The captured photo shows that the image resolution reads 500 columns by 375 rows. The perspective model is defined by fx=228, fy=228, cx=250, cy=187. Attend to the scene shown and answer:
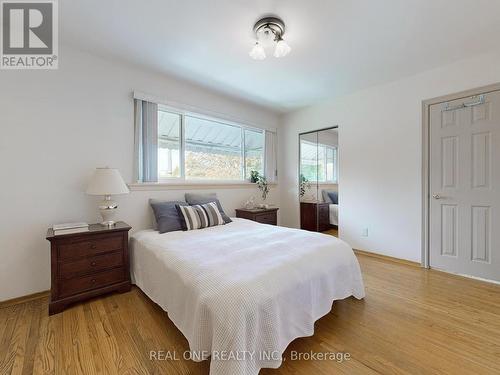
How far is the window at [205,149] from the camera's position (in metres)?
3.10

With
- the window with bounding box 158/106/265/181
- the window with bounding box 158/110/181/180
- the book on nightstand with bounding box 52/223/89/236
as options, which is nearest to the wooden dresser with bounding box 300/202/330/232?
the window with bounding box 158/106/265/181

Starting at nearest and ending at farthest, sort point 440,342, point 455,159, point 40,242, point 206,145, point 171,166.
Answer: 1. point 440,342
2. point 40,242
3. point 455,159
4. point 171,166
5. point 206,145

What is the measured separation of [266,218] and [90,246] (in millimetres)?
2395

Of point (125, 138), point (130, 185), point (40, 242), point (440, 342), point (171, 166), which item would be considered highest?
point (125, 138)

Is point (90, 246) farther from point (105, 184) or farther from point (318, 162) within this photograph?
point (318, 162)

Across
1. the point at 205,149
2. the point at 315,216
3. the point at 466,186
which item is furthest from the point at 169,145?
the point at 466,186

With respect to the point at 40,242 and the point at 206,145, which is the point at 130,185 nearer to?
the point at 40,242

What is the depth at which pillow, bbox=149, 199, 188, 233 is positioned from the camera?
2504mm

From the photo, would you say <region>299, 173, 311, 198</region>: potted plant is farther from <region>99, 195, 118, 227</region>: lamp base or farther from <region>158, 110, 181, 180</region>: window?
<region>99, 195, 118, 227</region>: lamp base

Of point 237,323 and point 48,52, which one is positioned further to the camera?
point 48,52

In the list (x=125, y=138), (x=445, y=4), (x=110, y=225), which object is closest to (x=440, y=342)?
(x=445, y=4)

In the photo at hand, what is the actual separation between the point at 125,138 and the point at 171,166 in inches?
26.0

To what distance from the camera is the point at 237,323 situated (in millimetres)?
1145

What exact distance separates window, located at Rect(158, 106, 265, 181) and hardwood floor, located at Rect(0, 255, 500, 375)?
1666 mm
